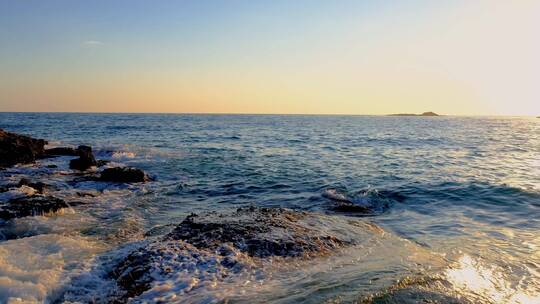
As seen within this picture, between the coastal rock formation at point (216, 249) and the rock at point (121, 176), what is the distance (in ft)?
32.0

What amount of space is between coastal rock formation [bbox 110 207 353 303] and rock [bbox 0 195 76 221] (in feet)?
16.6

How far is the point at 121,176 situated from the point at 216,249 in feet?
41.0

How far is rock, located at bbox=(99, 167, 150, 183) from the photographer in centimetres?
1911

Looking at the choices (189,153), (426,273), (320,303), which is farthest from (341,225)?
(189,153)

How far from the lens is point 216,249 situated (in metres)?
8.46

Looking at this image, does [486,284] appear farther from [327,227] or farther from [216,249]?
[216,249]

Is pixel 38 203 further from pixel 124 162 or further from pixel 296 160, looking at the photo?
pixel 296 160

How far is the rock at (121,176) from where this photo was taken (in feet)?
62.7

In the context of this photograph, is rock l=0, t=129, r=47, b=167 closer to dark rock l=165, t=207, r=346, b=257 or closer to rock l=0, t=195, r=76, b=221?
rock l=0, t=195, r=76, b=221

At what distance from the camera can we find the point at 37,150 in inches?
1064

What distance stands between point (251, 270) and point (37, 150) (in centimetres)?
2493

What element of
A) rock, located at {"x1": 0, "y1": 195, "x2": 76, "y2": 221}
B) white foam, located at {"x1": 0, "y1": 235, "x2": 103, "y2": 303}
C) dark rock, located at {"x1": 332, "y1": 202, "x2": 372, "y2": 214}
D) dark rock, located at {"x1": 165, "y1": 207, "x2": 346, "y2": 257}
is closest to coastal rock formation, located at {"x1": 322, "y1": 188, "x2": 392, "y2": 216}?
dark rock, located at {"x1": 332, "y1": 202, "x2": 372, "y2": 214}

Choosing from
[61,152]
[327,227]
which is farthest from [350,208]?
[61,152]

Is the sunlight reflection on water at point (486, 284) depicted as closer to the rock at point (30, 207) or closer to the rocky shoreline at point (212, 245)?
the rocky shoreline at point (212, 245)
